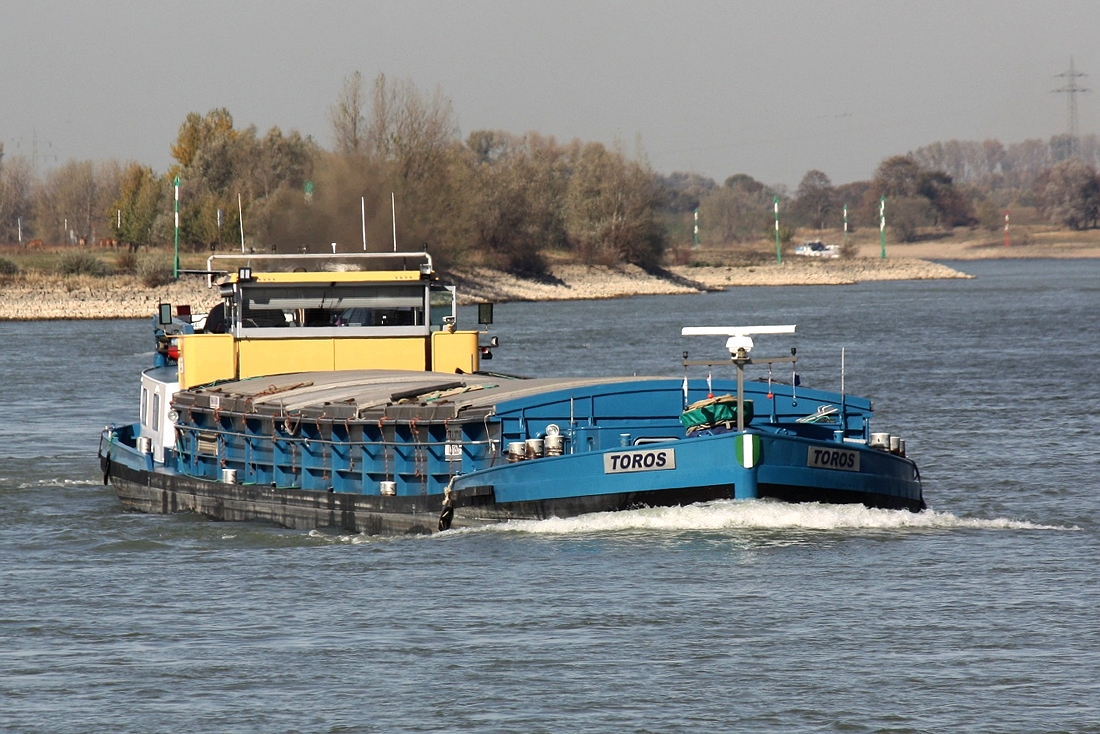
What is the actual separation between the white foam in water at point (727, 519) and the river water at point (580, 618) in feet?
0.14

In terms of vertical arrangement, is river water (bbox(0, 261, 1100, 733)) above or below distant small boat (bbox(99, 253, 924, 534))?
below

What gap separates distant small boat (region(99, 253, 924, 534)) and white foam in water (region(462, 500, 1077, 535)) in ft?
0.52

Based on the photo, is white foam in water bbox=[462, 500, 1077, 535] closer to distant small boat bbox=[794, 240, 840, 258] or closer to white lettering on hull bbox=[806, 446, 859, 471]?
white lettering on hull bbox=[806, 446, 859, 471]

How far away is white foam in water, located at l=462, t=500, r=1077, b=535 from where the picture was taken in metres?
21.5

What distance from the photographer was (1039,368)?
2176 inches

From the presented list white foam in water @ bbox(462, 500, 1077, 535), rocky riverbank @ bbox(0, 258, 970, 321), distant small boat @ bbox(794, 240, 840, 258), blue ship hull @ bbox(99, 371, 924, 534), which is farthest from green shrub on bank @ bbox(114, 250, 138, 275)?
distant small boat @ bbox(794, 240, 840, 258)

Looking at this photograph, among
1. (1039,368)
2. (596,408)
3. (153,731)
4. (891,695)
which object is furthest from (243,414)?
(1039,368)

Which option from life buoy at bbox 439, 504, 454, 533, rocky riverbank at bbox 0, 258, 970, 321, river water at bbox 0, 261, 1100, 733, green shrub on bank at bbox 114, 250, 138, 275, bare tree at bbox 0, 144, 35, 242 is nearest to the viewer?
river water at bbox 0, 261, 1100, 733

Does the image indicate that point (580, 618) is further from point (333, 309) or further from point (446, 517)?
point (333, 309)

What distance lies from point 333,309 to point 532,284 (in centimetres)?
9729

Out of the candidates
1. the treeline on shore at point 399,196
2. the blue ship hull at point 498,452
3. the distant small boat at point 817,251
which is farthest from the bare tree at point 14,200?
the blue ship hull at point 498,452

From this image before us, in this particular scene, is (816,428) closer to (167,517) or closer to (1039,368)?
(167,517)

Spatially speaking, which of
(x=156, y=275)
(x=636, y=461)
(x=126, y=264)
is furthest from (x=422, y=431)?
(x=126, y=264)

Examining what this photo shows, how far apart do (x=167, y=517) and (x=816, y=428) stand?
426 inches
